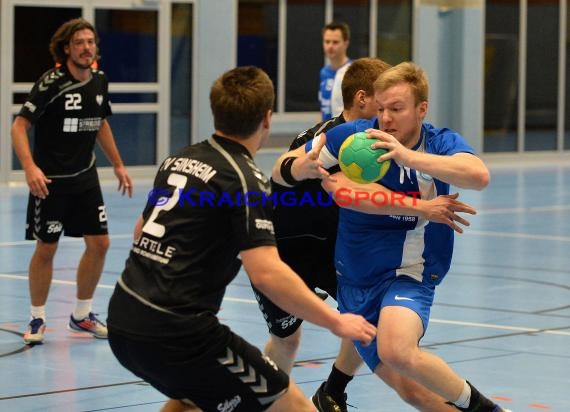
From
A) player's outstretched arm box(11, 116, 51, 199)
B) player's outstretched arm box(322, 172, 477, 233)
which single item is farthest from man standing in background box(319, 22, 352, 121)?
player's outstretched arm box(322, 172, 477, 233)

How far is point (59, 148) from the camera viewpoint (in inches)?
332

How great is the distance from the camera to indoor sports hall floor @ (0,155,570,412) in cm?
678

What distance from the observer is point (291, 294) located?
14.1 ft

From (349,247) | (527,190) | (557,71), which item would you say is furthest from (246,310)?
(557,71)

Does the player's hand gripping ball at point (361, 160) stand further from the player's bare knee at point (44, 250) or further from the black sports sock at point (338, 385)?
the player's bare knee at point (44, 250)

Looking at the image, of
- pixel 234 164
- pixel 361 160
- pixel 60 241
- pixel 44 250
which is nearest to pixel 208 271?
pixel 234 164

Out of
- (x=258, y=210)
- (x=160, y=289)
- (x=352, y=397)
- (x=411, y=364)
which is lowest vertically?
(x=352, y=397)

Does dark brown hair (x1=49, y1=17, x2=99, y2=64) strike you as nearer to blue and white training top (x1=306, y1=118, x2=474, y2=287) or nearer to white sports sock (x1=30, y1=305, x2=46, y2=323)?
white sports sock (x1=30, y1=305, x2=46, y2=323)

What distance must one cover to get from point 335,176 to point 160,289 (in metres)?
1.51

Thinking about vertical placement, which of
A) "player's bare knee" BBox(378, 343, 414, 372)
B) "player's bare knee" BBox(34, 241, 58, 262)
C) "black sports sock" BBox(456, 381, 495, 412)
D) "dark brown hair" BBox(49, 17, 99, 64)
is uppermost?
"dark brown hair" BBox(49, 17, 99, 64)

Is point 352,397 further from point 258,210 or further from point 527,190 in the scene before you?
point 527,190

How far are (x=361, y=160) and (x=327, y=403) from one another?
1533mm

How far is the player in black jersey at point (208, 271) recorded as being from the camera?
441cm

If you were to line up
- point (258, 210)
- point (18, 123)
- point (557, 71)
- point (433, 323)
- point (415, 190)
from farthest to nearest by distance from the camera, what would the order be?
point (557, 71), point (433, 323), point (18, 123), point (415, 190), point (258, 210)
